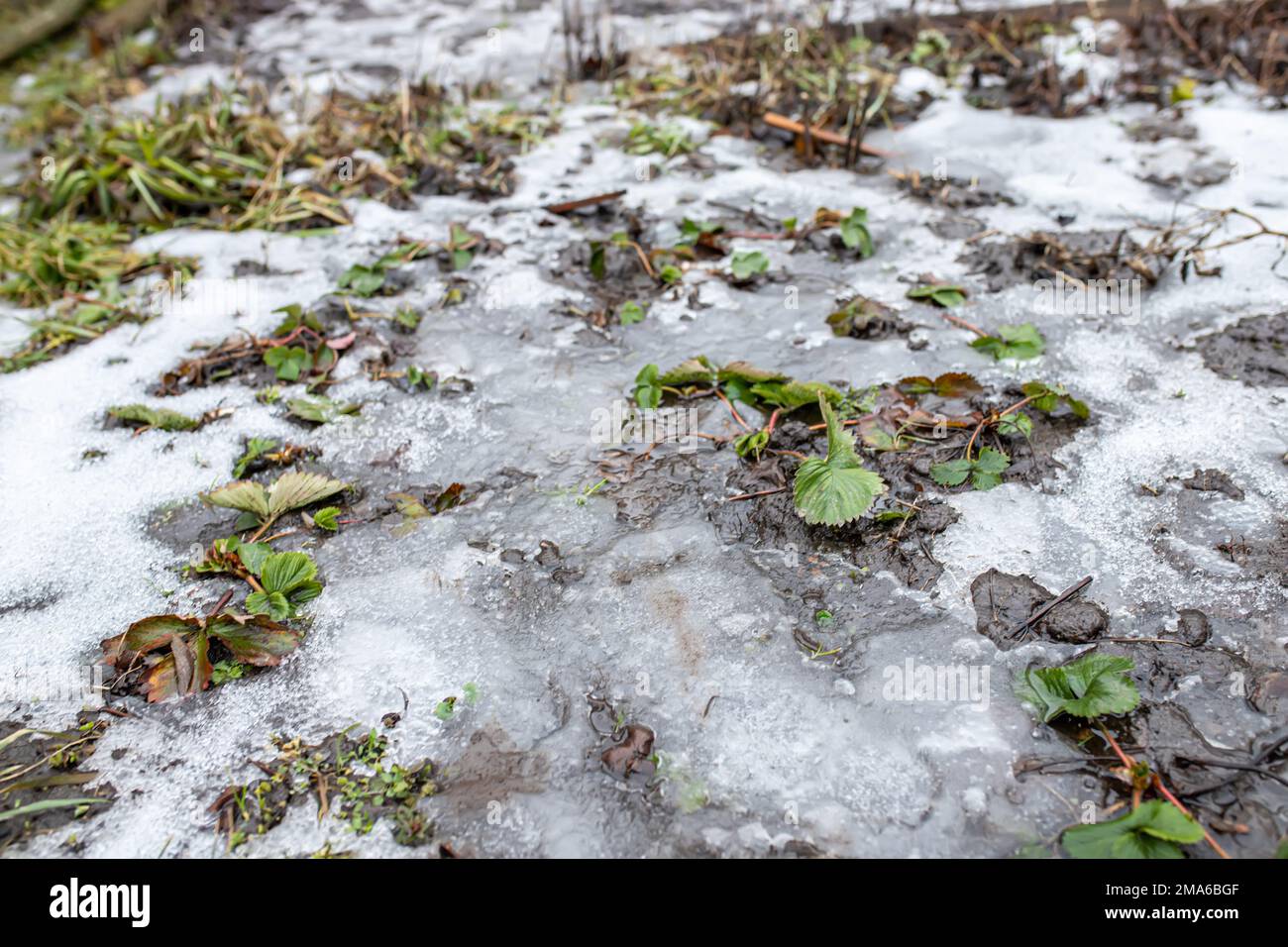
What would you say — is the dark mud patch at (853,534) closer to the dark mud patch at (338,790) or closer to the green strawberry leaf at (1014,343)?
the green strawberry leaf at (1014,343)

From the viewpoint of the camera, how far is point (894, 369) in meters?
2.94

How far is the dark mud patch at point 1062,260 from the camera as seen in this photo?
3.30 m

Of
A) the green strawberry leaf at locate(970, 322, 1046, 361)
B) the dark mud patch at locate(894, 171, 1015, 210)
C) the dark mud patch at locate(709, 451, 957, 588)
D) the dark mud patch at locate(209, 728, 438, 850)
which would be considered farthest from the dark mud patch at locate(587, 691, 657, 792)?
the dark mud patch at locate(894, 171, 1015, 210)

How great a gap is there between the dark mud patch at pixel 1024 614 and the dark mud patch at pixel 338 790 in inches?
52.7

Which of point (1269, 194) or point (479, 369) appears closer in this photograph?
point (479, 369)

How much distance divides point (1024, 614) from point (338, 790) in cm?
162

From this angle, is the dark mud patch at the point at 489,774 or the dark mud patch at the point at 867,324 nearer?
the dark mud patch at the point at 489,774

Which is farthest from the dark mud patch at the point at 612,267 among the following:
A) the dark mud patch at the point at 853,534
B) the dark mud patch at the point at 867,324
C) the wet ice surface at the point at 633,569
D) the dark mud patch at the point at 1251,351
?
the dark mud patch at the point at 1251,351
